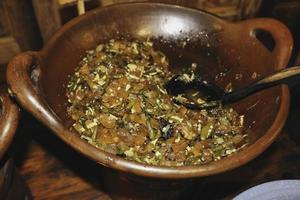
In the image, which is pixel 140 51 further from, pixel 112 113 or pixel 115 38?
pixel 112 113

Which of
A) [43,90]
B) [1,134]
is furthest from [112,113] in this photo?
[1,134]

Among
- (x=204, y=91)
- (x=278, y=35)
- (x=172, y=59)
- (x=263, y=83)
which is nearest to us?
→ (x=263, y=83)

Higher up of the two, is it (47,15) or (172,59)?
(47,15)

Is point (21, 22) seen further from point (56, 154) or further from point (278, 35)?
point (278, 35)

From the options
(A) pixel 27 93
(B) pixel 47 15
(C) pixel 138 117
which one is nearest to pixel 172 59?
(C) pixel 138 117

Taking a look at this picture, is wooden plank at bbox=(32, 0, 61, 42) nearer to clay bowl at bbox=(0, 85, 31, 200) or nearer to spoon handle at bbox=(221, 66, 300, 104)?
clay bowl at bbox=(0, 85, 31, 200)

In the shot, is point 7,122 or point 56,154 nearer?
point 7,122

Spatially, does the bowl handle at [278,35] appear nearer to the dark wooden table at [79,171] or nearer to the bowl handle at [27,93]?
the dark wooden table at [79,171]
